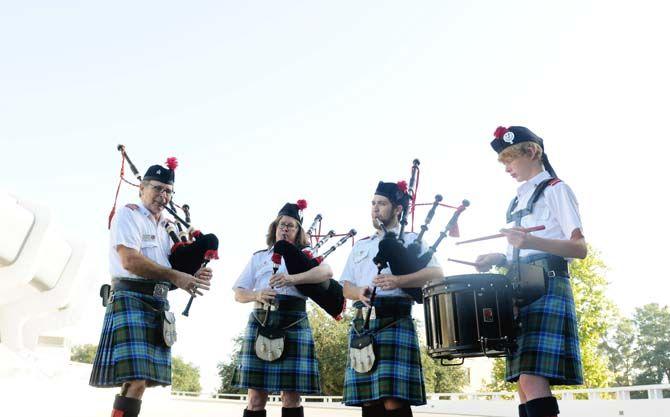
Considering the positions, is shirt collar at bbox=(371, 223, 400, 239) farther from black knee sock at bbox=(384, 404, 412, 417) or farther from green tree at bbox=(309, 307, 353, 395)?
green tree at bbox=(309, 307, 353, 395)

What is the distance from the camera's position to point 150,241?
3828 millimetres

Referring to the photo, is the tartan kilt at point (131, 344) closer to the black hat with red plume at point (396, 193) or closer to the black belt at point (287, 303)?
the black belt at point (287, 303)

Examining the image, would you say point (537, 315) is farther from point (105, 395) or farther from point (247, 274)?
point (105, 395)

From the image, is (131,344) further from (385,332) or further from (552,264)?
(552,264)

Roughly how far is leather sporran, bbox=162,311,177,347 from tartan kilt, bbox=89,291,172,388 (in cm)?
2

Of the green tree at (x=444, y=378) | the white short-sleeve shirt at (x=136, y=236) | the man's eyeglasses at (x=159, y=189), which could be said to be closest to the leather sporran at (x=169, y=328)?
the white short-sleeve shirt at (x=136, y=236)

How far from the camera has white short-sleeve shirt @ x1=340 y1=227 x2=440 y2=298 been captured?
3.96 meters

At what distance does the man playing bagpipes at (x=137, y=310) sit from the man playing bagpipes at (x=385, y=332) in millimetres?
953

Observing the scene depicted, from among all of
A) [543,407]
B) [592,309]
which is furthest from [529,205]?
[592,309]

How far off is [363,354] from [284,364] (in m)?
0.77

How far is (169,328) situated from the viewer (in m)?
3.77

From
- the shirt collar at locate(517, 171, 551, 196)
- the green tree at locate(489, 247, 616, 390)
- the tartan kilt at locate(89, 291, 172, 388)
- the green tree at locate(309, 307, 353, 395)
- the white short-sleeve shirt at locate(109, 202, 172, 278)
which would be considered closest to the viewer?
the shirt collar at locate(517, 171, 551, 196)

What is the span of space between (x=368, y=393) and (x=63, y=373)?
79.5 feet

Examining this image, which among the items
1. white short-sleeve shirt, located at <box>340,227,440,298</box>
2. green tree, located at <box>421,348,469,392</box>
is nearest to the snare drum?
white short-sleeve shirt, located at <box>340,227,440,298</box>
